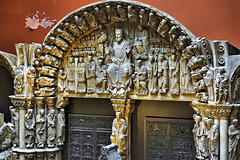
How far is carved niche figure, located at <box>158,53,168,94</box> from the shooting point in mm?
7129

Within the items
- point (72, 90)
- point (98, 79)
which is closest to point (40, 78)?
point (72, 90)

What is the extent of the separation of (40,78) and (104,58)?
1509 mm

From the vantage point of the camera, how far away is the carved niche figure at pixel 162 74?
713cm

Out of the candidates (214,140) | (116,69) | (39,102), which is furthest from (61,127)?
(214,140)

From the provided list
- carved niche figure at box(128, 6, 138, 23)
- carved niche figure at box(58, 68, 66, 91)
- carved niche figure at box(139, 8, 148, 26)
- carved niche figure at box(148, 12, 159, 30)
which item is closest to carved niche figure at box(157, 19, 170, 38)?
carved niche figure at box(148, 12, 159, 30)

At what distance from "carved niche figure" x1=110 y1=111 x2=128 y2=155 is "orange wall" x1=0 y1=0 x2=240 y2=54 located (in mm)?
2369

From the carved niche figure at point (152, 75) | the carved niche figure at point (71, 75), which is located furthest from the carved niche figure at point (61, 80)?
the carved niche figure at point (152, 75)

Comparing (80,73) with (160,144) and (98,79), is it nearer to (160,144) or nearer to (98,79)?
(98,79)

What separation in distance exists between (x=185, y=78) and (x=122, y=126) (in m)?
1.65

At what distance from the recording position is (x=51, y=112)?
26.3 ft

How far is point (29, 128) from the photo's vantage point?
795 centimetres

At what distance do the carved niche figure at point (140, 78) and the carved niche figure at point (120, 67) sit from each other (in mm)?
161

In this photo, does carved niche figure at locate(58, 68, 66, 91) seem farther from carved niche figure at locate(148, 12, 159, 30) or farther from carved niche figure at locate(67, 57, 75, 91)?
carved niche figure at locate(148, 12, 159, 30)

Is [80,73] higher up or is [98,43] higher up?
[98,43]
